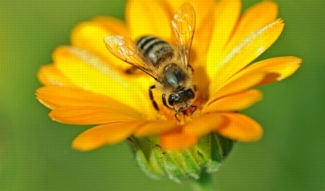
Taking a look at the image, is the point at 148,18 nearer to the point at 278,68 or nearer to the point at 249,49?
the point at 249,49

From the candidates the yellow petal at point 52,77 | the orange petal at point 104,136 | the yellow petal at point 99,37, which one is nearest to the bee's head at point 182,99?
the orange petal at point 104,136

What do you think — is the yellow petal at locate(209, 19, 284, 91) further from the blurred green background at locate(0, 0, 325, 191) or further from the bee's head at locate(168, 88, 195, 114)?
the blurred green background at locate(0, 0, 325, 191)

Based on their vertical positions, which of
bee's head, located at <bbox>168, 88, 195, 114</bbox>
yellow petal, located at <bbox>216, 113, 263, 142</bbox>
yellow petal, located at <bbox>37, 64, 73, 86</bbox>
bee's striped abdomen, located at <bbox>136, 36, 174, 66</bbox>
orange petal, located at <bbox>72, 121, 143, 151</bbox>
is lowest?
bee's head, located at <bbox>168, 88, 195, 114</bbox>

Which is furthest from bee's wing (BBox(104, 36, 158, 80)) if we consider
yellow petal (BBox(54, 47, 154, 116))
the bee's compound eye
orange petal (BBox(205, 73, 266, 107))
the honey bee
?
orange petal (BBox(205, 73, 266, 107))

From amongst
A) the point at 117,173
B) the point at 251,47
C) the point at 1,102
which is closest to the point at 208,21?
the point at 251,47

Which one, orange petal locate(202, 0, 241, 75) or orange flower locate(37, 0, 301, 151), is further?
orange petal locate(202, 0, 241, 75)

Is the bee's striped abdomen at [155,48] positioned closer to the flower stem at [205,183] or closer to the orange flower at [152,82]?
the orange flower at [152,82]
